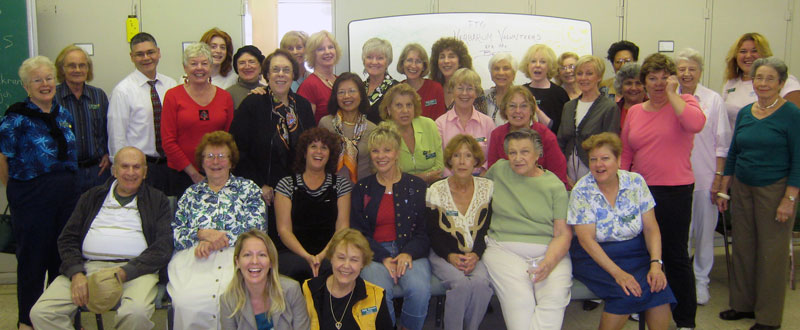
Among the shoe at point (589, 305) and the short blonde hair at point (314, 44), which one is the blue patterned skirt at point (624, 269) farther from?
the short blonde hair at point (314, 44)

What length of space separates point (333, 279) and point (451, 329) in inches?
25.1

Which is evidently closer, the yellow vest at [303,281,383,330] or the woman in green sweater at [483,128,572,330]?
the yellow vest at [303,281,383,330]

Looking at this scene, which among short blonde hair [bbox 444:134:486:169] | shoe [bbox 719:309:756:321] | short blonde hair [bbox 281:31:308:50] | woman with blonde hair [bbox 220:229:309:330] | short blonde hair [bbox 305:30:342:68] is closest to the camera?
Result: woman with blonde hair [bbox 220:229:309:330]

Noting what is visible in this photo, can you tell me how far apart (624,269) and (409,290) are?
3.40 feet

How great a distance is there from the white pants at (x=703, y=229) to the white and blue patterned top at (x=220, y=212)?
2650 millimetres

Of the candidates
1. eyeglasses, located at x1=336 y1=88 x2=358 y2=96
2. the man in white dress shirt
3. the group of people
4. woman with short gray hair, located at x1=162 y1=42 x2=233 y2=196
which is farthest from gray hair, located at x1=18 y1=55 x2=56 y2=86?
eyeglasses, located at x1=336 y1=88 x2=358 y2=96

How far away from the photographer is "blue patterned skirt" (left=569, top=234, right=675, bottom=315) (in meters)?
2.67

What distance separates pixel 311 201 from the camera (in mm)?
2936

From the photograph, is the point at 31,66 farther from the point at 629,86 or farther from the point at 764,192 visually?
the point at 764,192

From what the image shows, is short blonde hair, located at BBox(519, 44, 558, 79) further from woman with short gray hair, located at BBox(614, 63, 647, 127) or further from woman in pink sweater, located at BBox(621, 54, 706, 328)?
woman in pink sweater, located at BBox(621, 54, 706, 328)

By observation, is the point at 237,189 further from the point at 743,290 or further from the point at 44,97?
the point at 743,290

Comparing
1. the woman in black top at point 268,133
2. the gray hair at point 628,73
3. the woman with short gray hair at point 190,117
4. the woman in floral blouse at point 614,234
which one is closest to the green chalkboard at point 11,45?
the woman with short gray hair at point 190,117

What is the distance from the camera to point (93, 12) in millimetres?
4516

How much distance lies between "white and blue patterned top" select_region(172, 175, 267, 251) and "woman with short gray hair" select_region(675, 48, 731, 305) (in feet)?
8.48
